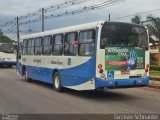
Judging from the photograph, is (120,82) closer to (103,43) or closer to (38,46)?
(103,43)

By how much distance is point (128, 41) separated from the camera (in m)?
15.6

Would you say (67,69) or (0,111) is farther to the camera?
(67,69)

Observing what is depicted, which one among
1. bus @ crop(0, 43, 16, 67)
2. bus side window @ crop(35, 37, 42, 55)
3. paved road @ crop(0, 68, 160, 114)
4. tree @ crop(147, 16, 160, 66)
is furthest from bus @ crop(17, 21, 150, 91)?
tree @ crop(147, 16, 160, 66)

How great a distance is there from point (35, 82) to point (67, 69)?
6.69 metres

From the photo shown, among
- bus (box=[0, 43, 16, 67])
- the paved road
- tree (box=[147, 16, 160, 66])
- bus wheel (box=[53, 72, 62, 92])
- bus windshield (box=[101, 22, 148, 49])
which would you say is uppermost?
tree (box=[147, 16, 160, 66])

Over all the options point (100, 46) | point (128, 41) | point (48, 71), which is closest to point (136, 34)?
point (128, 41)

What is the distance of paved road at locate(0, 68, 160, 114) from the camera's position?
12.7 m

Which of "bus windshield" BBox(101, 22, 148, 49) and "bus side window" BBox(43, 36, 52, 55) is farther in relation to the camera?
"bus side window" BBox(43, 36, 52, 55)

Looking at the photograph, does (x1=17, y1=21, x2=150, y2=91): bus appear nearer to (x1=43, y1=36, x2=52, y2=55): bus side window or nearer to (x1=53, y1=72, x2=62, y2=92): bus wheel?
(x1=53, y1=72, x2=62, y2=92): bus wheel

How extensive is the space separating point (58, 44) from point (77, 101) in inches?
165

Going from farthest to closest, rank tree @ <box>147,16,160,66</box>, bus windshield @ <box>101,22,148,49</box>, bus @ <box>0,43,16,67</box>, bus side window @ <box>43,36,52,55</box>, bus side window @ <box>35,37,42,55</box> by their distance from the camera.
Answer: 1. tree @ <box>147,16,160,66</box>
2. bus @ <box>0,43,16,67</box>
3. bus side window @ <box>35,37,42,55</box>
4. bus side window @ <box>43,36,52,55</box>
5. bus windshield @ <box>101,22,148,49</box>

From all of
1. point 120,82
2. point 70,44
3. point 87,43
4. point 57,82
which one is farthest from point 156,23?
point 120,82

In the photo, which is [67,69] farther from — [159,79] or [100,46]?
[159,79]

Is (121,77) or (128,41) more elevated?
(128,41)
